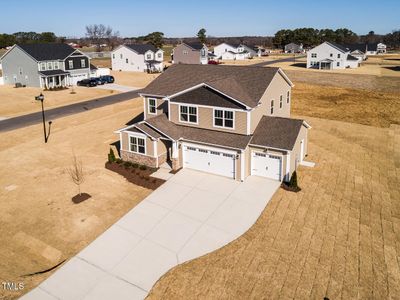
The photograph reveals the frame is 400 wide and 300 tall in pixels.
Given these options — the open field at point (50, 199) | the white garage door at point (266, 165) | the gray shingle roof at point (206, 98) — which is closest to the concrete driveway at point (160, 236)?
the white garage door at point (266, 165)

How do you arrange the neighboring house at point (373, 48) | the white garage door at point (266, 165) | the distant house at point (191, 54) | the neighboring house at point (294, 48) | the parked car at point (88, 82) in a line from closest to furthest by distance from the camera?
the white garage door at point (266, 165)
the parked car at point (88, 82)
the distant house at point (191, 54)
the neighboring house at point (373, 48)
the neighboring house at point (294, 48)

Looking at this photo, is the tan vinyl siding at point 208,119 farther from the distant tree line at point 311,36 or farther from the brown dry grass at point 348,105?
the distant tree line at point 311,36

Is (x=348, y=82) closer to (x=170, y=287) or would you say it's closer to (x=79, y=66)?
(x=79, y=66)

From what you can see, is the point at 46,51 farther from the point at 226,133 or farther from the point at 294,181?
the point at 294,181

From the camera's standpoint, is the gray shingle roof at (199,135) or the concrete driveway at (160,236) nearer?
the concrete driveway at (160,236)

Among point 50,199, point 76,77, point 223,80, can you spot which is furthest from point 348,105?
point 76,77

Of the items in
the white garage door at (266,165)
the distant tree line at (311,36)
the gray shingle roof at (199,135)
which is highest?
the distant tree line at (311,36)
